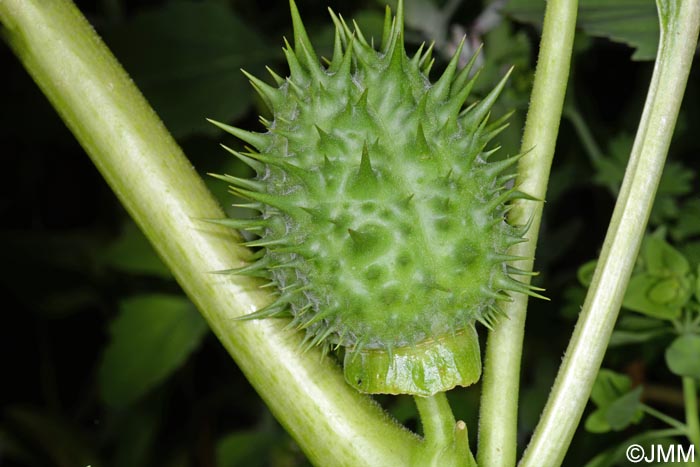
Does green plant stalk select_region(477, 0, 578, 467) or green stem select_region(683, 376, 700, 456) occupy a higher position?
green plant stalk select_region(477, 0, 578, 467)

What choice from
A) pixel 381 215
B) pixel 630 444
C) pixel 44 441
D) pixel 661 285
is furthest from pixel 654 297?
pixel 44 441

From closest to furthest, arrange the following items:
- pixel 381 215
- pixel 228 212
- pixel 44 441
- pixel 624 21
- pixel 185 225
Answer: pixel 381 215
pixel 185 225
pixel 624 21
pixel 228 212
pixel 44 441

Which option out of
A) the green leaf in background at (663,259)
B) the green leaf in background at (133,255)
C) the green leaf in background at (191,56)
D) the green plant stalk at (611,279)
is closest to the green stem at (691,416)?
the green leaf in background at (663,259)

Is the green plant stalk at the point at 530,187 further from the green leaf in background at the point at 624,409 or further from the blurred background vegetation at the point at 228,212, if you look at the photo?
the blurred background vegetation at the point at 228,212

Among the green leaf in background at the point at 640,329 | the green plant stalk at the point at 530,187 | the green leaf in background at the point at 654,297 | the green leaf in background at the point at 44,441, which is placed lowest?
the green leaf in background at the point at 44,441

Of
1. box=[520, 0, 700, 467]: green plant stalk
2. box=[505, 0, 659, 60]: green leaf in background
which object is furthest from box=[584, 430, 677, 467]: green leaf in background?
box=[505, 0, 659, 60]: green leaf in background

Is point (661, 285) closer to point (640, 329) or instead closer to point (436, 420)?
point (640, 329)

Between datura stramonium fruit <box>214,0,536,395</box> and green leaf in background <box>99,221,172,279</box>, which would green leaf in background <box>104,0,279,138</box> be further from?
datura stramonium fruit <box>214,0,536,395</box>
